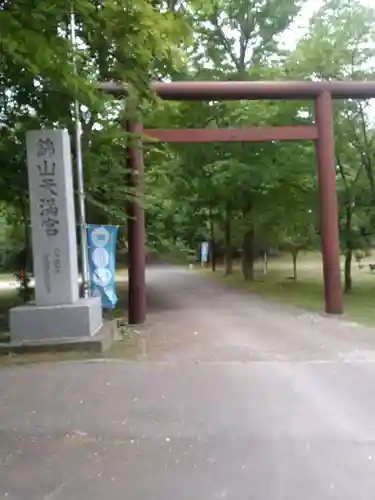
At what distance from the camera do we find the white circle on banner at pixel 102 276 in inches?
469

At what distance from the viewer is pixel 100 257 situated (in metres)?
12.1

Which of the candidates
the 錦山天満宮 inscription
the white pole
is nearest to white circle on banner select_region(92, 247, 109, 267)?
the white pole

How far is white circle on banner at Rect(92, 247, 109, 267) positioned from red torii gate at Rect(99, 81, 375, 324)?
0.96 meters

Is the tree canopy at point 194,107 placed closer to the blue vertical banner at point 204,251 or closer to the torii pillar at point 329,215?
the torii pillar at point 329,215

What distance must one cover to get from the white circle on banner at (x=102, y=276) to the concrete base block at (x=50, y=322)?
3005mm

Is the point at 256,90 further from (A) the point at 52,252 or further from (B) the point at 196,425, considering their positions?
(B) the point at 196,425

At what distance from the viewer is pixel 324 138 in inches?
523

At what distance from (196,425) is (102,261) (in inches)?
286

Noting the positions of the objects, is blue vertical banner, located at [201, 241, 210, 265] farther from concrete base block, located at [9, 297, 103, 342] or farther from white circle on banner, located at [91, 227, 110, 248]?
concrete base block, located at [9, 297, 103, 342]

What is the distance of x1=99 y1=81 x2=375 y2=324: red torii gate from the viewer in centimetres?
1271

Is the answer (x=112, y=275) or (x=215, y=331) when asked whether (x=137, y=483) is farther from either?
(x=112, y=275)

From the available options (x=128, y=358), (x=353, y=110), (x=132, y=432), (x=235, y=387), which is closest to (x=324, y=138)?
(x=353, y=110)

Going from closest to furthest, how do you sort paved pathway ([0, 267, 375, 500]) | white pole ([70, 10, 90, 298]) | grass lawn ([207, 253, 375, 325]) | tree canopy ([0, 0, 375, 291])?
paved pathway ([0, 267, 375, 500])
tree canopy ([0, 0, 375, 291])
white pole ([70, 10, 90, 298])
grass lawn ([207, 253, 375, 325])

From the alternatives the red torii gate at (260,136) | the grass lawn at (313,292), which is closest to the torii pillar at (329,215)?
the red torii gate at (260,136)
